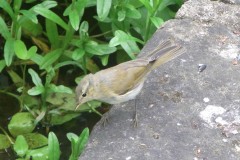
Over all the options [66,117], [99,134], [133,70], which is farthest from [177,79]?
[66,117]

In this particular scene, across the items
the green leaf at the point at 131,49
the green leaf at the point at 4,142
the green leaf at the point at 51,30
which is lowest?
the green leaf at the point at 4,142

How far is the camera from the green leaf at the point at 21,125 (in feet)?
15.5

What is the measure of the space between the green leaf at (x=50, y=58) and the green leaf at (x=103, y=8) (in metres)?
0.49

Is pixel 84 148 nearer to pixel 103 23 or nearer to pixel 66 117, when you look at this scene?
pixel 66 117

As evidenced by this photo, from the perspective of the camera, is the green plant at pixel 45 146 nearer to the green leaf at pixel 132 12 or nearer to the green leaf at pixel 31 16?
the green leaf at pixel 31 16

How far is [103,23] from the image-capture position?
5234 millimetres

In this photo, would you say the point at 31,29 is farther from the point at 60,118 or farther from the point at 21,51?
the point at 60,118

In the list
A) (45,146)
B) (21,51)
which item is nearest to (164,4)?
(21,51)

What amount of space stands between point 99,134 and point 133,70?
527mm

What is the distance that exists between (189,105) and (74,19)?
1.14 m

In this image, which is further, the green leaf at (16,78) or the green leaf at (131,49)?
the green leaf at (16,78)

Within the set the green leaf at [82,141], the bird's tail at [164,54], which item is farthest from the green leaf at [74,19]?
the green leaf at [82,141]

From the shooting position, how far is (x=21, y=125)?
473 cm

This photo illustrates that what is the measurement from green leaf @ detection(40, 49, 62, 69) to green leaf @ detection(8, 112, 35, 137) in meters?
0.42
